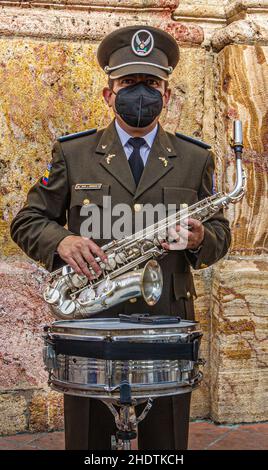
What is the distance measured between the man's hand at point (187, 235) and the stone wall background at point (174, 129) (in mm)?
1757

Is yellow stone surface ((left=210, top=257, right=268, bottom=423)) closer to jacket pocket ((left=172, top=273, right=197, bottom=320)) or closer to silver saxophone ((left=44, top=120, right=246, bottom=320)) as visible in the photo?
jacket pocket ((left=172, top=273, right=197, bottom=320))

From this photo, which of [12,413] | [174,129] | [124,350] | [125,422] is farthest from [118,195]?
[12,413]

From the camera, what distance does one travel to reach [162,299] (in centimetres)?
296

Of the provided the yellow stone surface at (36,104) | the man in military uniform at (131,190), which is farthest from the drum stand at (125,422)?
the yellow stone surface at (36,104)

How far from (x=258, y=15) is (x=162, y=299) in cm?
251

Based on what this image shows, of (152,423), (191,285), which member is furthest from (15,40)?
(152,423)

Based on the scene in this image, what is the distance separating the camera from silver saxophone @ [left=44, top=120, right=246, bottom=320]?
2781 millimetres

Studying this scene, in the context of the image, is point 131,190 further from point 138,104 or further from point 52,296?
point 52,296

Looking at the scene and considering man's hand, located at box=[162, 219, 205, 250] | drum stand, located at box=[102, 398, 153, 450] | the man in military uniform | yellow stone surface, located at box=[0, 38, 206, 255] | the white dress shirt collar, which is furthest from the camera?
yellow stone surface, located at box=[0, 38, 206, 255]

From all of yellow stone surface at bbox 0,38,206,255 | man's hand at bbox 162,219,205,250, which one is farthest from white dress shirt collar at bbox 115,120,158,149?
yellow stone surface at bbox 0,38,206,255

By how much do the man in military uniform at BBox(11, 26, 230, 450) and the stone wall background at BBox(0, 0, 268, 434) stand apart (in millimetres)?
1290

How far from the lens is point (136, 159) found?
3.06 metres

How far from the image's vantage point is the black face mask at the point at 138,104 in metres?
2.88
